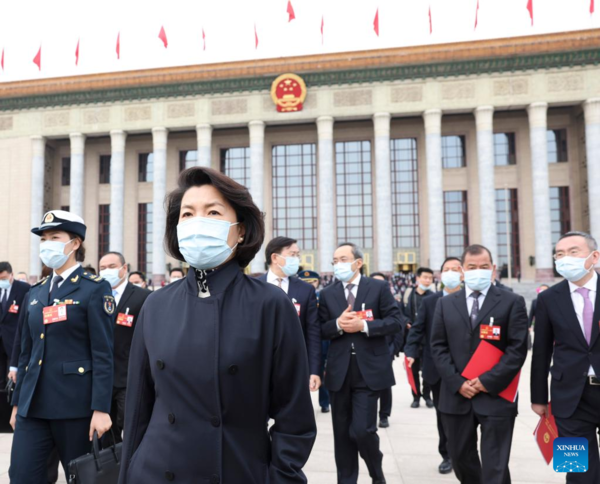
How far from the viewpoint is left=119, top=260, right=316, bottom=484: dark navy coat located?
184cm

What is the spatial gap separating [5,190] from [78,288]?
115 feet

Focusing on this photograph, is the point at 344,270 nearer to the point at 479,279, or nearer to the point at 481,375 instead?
the point at 479,279

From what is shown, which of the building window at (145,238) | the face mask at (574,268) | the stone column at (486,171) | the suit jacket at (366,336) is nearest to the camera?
the face mask at (574,268)

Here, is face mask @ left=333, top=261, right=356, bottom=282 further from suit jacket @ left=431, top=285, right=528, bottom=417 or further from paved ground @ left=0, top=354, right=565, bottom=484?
paved ground @ left=0, top=354, right=565, bottom=484

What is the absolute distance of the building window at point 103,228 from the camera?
3519cm

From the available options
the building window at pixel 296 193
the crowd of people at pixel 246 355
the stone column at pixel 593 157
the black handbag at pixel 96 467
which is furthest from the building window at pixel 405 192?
the black handbag at pixel 96 467

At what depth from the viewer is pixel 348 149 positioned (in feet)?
109

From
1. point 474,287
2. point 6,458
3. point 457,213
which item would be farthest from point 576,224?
point 6,458

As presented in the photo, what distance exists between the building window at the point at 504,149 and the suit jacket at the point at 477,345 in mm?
29863

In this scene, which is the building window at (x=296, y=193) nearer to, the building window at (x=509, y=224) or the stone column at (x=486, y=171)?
the stone column at (x=486, y=171)

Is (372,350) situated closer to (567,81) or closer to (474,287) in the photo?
(474,287)

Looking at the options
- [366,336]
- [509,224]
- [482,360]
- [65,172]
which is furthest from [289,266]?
[65,172]

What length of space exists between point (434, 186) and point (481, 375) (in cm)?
2649

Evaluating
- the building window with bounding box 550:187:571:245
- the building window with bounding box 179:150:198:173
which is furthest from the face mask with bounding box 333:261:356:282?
the building window with bounding box 179:150:198:173
